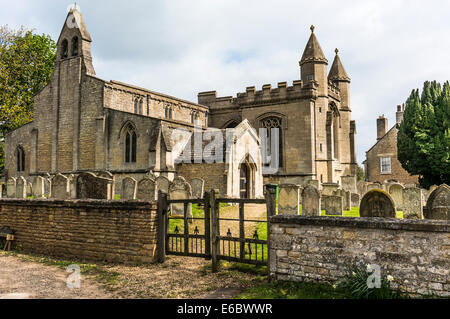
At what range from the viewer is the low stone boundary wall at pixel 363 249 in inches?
185

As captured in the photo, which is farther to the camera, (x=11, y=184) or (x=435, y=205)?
(x=11, y=184)

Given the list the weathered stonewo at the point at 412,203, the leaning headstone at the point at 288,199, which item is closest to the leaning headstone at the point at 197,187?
the leaning headstone at the point at 288,199

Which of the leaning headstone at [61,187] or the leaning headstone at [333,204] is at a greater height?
the leaning headstone at [61,187]

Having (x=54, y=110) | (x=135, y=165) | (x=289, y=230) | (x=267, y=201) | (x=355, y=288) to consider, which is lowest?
(x=355, y=288)

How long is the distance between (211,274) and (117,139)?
17.8 meters

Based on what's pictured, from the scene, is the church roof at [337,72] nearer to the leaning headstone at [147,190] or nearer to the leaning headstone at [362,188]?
the leaning headstone at [362,188]

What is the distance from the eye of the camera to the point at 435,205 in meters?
7.31

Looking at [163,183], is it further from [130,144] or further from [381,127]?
[381,127]

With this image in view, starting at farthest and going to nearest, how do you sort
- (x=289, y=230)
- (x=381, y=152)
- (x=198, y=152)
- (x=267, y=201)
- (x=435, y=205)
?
(x=381, y=152), (x=198, y=152), (x=435, y=205), (x=267, y=201), (x=289, y=230)

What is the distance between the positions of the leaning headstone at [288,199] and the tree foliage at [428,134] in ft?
54.4

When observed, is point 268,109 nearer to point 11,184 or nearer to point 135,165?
point 135,165

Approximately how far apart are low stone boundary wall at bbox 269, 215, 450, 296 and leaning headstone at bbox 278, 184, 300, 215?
16.0ft

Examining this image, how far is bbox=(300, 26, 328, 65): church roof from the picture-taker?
Result: 2770 centimetres
